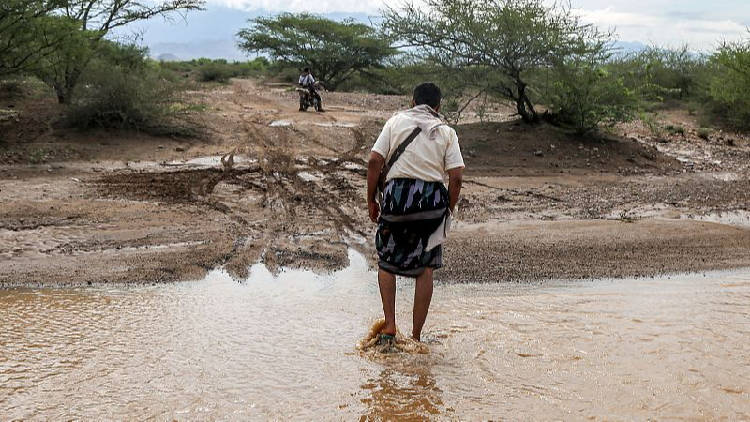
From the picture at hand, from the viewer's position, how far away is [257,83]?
31656mm

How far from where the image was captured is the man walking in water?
175 inches

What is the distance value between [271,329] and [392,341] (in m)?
0.91

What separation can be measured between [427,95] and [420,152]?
40 centimetres

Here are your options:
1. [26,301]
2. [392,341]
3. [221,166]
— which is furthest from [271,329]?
[221,166]

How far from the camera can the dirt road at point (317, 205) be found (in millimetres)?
6910

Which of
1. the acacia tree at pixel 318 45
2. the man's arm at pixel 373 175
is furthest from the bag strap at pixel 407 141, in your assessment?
the acacia tree at pixel 318 45

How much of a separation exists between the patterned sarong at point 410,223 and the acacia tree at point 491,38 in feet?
31.4

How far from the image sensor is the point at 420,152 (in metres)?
4.45

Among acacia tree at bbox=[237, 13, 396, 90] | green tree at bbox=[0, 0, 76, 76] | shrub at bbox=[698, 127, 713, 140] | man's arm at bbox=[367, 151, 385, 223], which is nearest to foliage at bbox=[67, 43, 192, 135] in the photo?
green tree at bbox=[0, 0, 76, 76]

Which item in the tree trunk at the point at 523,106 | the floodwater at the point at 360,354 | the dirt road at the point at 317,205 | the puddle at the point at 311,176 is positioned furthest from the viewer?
the tree trunk at the point at 523,106

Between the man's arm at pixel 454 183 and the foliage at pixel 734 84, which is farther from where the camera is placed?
the foliage at pixel 734 84

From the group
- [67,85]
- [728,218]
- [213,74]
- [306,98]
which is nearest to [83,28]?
[67,85]

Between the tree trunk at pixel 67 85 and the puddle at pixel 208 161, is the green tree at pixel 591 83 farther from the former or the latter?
the tree trunk at pixel 67 85

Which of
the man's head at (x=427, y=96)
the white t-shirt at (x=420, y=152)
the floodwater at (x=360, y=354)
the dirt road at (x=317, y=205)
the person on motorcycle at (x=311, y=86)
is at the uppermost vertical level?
the person on motorcycle at (x=311, y=86)
